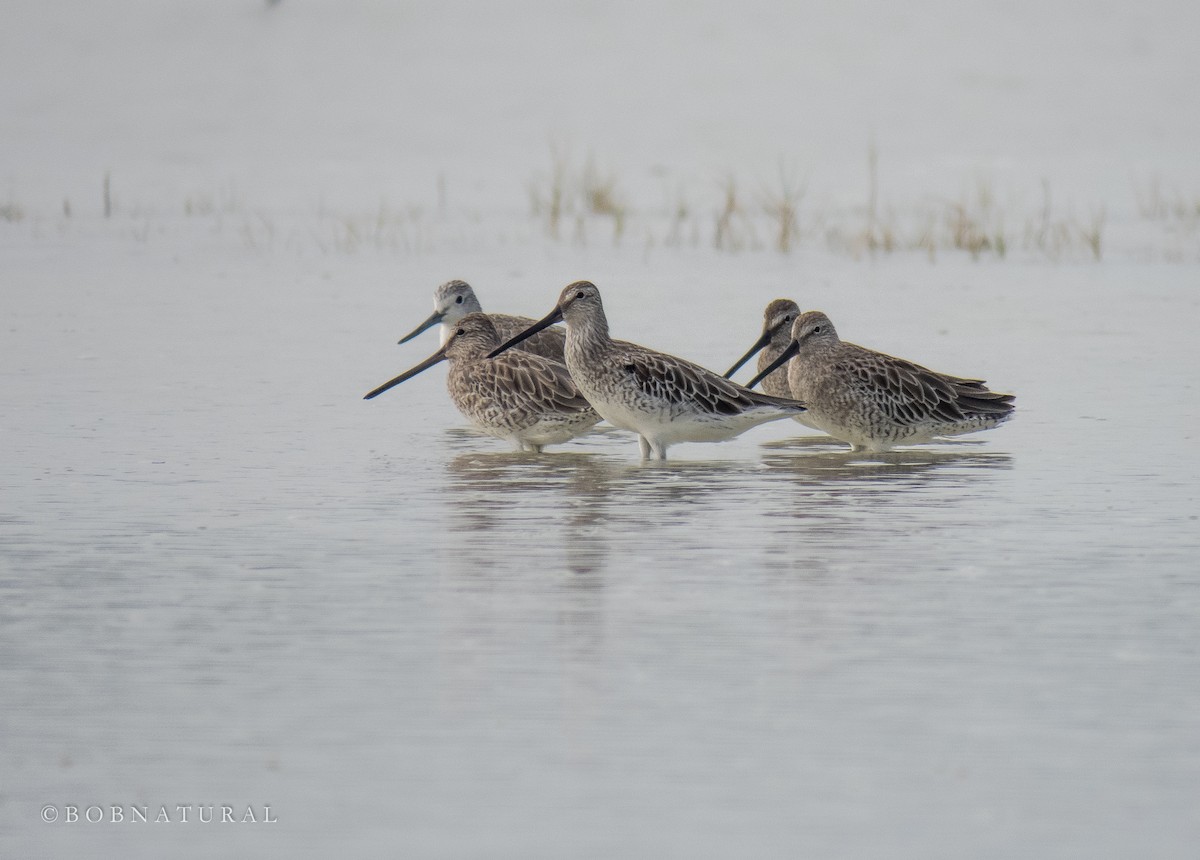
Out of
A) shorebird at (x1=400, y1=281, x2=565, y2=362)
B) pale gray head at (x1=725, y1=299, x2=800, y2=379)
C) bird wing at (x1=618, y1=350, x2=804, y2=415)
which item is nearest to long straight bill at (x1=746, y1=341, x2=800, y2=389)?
pale gray head at (x1=725, y1=299, x2=800, y2=379)

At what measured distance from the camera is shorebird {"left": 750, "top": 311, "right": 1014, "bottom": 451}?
9750 mm

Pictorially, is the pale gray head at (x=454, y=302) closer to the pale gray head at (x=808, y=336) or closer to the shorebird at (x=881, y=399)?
the pale gray head at (x=808, y=336)

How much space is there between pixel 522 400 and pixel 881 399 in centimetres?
170

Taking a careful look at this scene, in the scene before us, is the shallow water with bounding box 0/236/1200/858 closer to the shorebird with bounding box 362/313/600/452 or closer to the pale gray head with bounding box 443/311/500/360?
the shorebird with bounding box 362/313/600/452

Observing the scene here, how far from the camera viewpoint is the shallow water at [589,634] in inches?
173

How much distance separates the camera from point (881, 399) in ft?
31.9

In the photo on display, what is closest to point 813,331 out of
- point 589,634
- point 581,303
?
point 581,303

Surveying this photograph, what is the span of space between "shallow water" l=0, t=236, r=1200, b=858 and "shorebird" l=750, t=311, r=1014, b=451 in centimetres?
18

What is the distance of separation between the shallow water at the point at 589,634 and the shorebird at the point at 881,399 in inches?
7.2

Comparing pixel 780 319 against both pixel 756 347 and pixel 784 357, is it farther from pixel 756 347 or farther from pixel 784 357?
pixel 784 357

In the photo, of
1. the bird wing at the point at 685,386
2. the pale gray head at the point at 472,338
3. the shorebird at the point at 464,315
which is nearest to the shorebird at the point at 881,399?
the bird wing at the point at 685,386

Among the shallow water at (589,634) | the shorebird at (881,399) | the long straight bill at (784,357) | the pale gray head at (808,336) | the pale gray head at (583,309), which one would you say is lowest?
the shallow water at (589,634)

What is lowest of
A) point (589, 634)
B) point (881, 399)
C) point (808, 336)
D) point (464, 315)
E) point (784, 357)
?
point (589, 634)

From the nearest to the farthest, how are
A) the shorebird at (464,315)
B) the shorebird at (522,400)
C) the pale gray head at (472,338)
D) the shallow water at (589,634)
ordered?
the shallow water at (589,634)
the shorebird at (522,400)
the pale gray head at (472,338)
the shorebird at (464,315)
